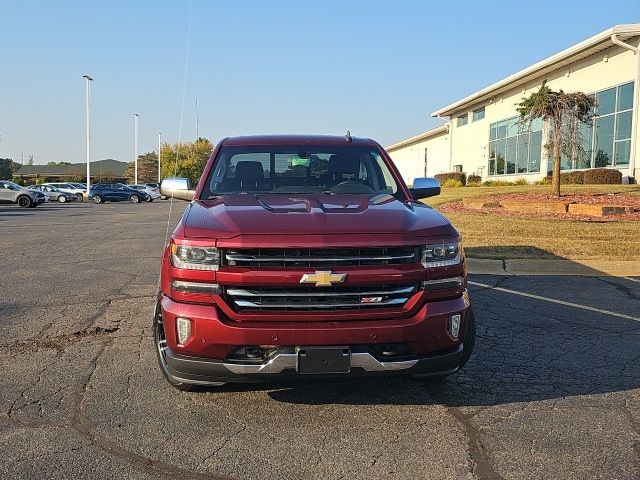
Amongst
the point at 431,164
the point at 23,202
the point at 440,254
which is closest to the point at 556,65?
the point at 431,164

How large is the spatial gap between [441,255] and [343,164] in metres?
1.91

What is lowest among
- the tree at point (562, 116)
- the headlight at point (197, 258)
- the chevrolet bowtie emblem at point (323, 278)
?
the chevrolet bowtie emblem at point (323, 278)

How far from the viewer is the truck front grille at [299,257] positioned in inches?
137

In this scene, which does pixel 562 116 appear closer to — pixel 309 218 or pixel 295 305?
pixel 309 218

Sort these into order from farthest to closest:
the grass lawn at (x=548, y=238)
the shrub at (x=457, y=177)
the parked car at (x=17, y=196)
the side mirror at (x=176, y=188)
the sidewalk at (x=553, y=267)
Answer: the shrub at (x=457, y=177), the parked car at (x=17, y=196), the grass lawn at (x=548, y=238), the sidewalk at (x=553, y=267), the side mirror at (x=176, y=188)

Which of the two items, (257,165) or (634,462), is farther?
(257,165)

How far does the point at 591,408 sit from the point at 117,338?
3.98 m

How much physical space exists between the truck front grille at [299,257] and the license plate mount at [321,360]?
1.58 feet

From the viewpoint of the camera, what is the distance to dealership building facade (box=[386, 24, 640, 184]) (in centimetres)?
2609

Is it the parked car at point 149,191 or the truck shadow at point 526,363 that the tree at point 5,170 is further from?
the truck shadow at point 526,363

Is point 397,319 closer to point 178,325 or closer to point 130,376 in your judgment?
point 178,325

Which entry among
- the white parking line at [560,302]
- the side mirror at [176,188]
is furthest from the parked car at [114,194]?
the side mirror at [176,188]

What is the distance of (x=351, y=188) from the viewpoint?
5.00 meters

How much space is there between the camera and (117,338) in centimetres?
560
